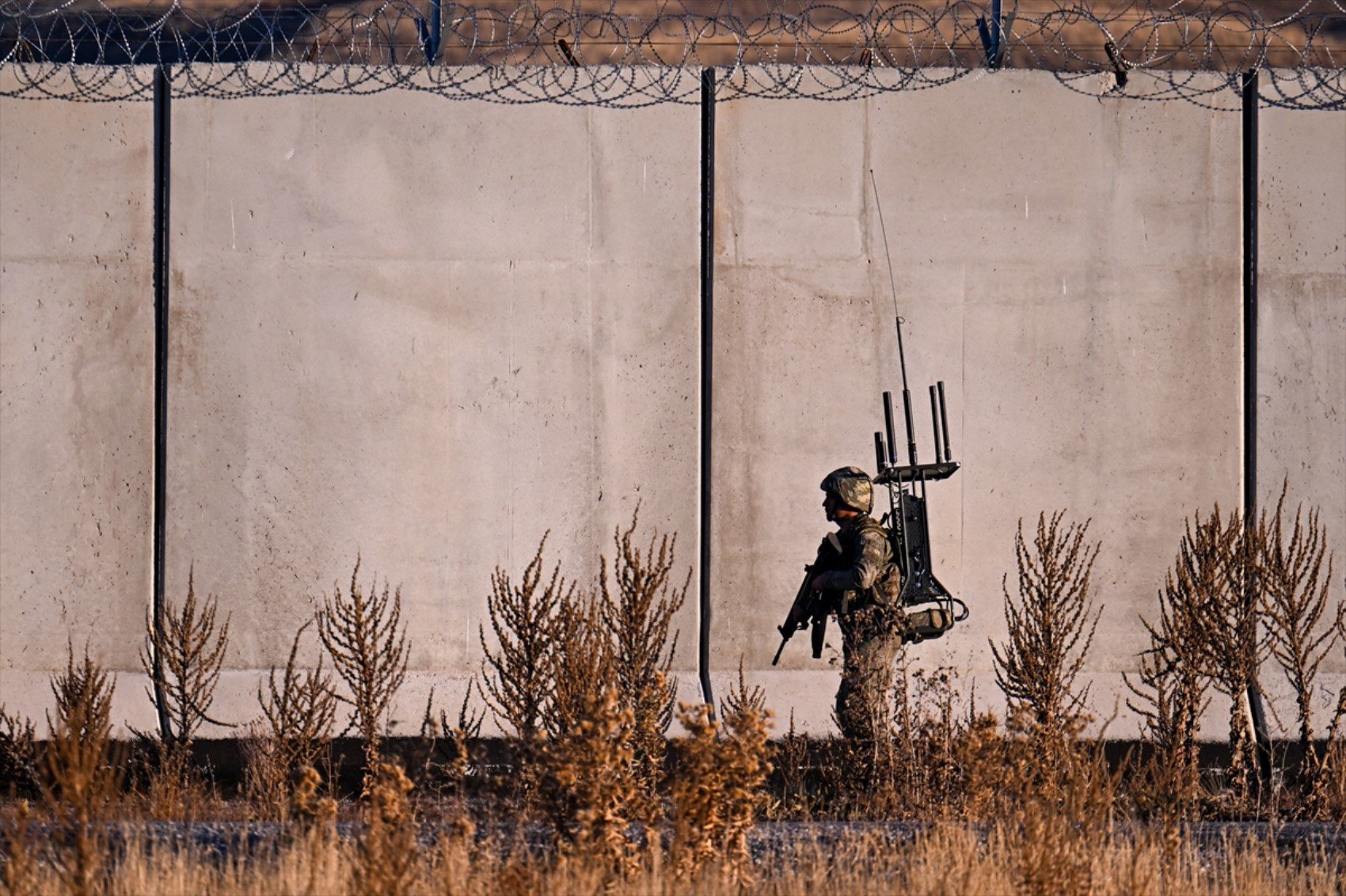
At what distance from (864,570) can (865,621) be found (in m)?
0.24

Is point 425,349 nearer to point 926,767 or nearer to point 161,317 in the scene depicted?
point 161,317

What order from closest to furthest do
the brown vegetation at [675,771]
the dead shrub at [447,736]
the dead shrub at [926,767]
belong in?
the brown vegetation at [675,771]
the dead shrub at [926,767]
the dead shrub at [447,736]

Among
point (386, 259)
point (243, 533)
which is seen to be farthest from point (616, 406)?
point (243, 533)

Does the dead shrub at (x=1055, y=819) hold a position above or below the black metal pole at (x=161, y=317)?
below

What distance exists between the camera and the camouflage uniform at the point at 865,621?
26.2 feet

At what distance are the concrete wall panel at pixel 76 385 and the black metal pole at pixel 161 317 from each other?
1.7 inches

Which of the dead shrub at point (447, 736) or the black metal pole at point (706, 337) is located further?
the black metal pole at point (706, 337)

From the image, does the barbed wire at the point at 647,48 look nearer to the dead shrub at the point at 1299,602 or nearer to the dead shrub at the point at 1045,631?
the dead shrub at the point at 1299,602

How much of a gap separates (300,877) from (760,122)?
557 centimetres

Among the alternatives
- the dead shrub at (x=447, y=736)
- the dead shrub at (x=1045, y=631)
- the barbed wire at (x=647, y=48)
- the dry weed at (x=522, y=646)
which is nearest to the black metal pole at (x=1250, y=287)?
the barbed wire at (x=647, y=48)

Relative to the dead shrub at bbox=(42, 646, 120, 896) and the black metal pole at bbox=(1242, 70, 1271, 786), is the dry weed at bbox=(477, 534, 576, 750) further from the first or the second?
the black metal pole at bbox=(1242, 70, 1271, 786)

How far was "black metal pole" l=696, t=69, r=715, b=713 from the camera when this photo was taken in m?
9.58

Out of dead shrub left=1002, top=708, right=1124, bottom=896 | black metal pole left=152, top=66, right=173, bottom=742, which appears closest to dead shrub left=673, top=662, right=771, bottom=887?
dead shrub left=1002, top=708, right=1124, bottom=896

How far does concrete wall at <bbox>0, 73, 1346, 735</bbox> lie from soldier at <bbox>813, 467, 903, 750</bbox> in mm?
1434
